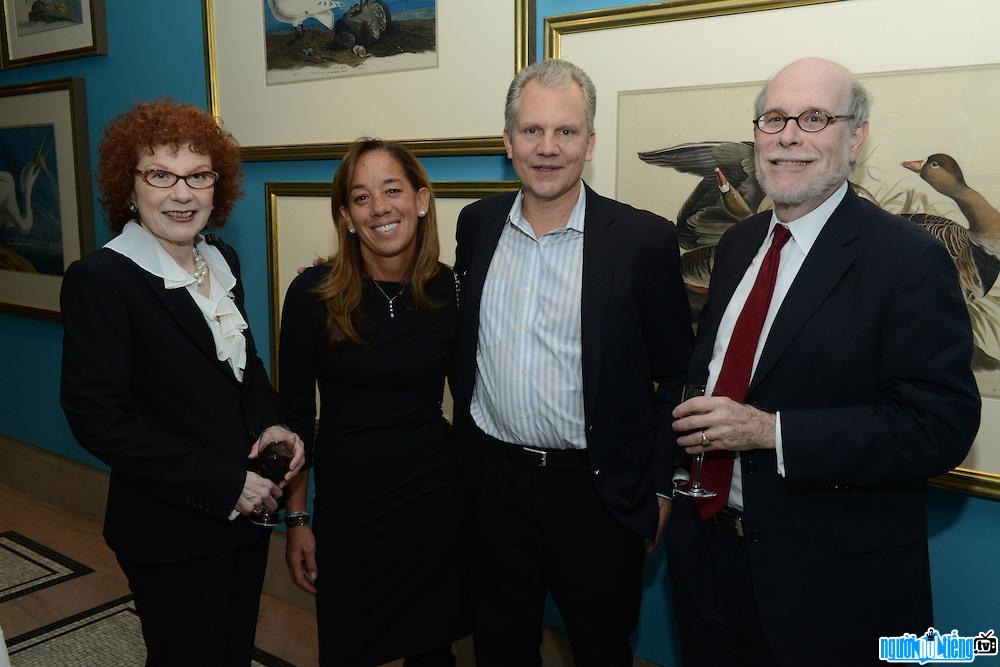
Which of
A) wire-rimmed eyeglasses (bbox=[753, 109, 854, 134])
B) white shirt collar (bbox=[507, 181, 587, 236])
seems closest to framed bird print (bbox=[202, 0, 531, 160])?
white shirt collar (bbox=[507, 181, 587, 236])

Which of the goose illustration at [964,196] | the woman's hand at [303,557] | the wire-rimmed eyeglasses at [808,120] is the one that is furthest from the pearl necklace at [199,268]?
the goose illustration at [964,196]

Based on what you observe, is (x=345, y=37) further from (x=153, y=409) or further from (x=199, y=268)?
(x=153, y=409)

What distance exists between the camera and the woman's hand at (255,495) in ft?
6.07

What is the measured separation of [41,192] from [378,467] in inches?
134

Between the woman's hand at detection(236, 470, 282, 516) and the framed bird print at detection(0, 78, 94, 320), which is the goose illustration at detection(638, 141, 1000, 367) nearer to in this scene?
the woman's hand at detection(236, 470, 282, 516)

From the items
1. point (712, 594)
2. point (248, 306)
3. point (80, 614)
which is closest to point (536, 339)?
point (712, 594)

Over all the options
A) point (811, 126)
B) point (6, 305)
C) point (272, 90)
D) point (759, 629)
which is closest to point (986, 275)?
point (811, 126)

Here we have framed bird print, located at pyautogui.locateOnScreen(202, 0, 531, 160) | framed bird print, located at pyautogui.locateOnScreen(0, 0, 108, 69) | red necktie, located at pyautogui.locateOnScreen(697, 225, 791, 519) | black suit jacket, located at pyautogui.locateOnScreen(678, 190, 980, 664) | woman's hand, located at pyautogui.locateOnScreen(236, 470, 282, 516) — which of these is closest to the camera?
black suit jacket, located at pyautogui.locateOnScreen(678, 190, 980, 664)

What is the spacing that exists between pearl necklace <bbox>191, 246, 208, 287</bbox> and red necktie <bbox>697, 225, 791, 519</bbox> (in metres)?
1.33

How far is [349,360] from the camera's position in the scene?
2188mm

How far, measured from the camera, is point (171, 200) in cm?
192

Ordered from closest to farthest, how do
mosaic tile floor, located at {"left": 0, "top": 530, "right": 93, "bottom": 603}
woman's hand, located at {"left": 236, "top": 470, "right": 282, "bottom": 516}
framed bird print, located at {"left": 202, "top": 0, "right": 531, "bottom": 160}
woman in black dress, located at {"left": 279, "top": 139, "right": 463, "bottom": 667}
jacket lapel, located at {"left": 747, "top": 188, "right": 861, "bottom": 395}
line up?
1. jacket lapel, located at {"left": 747, "top": 188, "right": 861, "bottom": 395}
2. woman's hand, located at {"left": 236, "top": 470, "right": 282, "bottom": 516}
3. woman in black dress, located at {"left": 279, "top": 139, "right": 463, "bottom": 667}
4. framed bird print, located at {"left": 202, "top": 0, "right": 531, "bottom": 160}
5. mosaic tile floor, located at {"left": 0, "top": 530, "right": 93, "bottom": 603}

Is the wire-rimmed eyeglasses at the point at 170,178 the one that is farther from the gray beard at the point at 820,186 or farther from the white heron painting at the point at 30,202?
the white heron painting at the point at 30,202

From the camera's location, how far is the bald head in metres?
1.64
